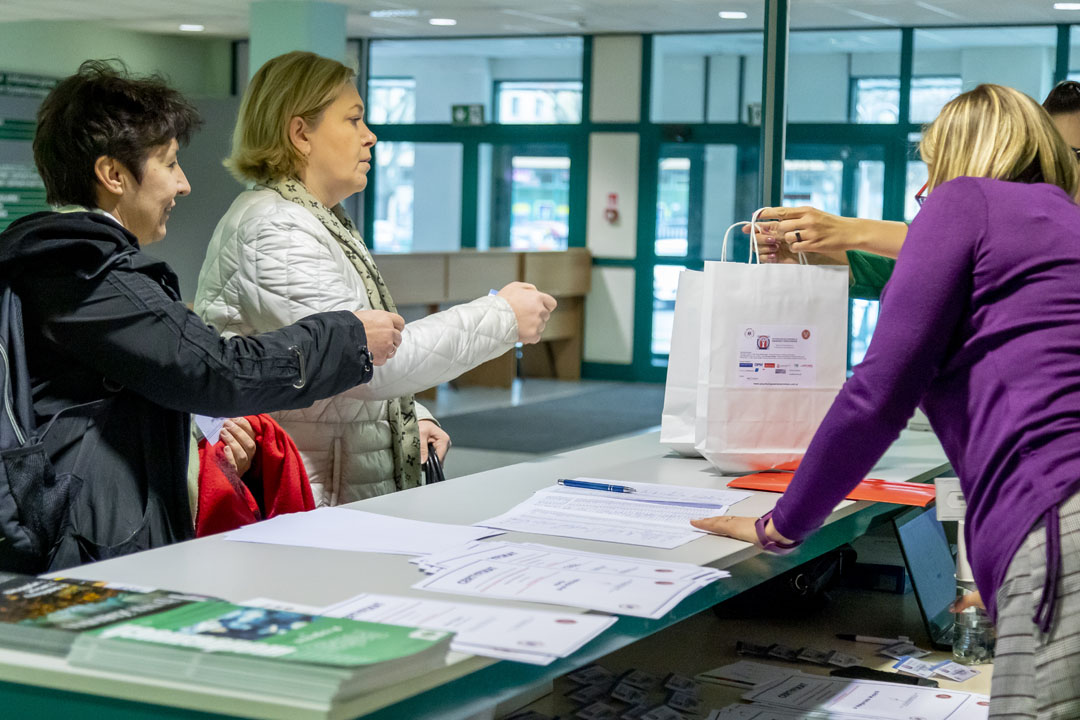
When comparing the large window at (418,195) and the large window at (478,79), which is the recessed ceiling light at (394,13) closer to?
the large window at (478,79)

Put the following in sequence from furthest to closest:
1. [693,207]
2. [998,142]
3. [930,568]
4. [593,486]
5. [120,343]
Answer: [693,207]
[930,568]
[593,486]
[120,343]
[998,142]

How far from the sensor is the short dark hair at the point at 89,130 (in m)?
1.63

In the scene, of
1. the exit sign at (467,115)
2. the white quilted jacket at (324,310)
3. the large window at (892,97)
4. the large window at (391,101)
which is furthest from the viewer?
the large window at (391,101)

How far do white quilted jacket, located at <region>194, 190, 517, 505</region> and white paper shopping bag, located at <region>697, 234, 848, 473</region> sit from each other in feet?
1.10

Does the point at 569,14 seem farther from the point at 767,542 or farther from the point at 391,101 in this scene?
the point at 767,542

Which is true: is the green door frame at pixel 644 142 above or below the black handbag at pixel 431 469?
above

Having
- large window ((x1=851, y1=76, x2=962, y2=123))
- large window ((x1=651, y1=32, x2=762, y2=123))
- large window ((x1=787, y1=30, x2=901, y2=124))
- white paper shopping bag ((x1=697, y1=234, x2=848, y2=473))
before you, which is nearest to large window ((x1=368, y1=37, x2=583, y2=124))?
large window ((x1=651, y1=32, x2=762, y2=123))

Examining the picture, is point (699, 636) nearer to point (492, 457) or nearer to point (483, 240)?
point (492, 457)

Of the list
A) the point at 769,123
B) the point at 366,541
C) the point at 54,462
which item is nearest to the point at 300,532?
the point at 366,541

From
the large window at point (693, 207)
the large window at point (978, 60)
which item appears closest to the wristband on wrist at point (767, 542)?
the large window at point (978, 60)

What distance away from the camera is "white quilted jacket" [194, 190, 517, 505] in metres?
2.02

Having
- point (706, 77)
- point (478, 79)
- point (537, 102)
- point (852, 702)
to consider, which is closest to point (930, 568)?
point (852, 702)

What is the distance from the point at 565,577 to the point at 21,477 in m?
0.65

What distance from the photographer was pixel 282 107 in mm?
2219
